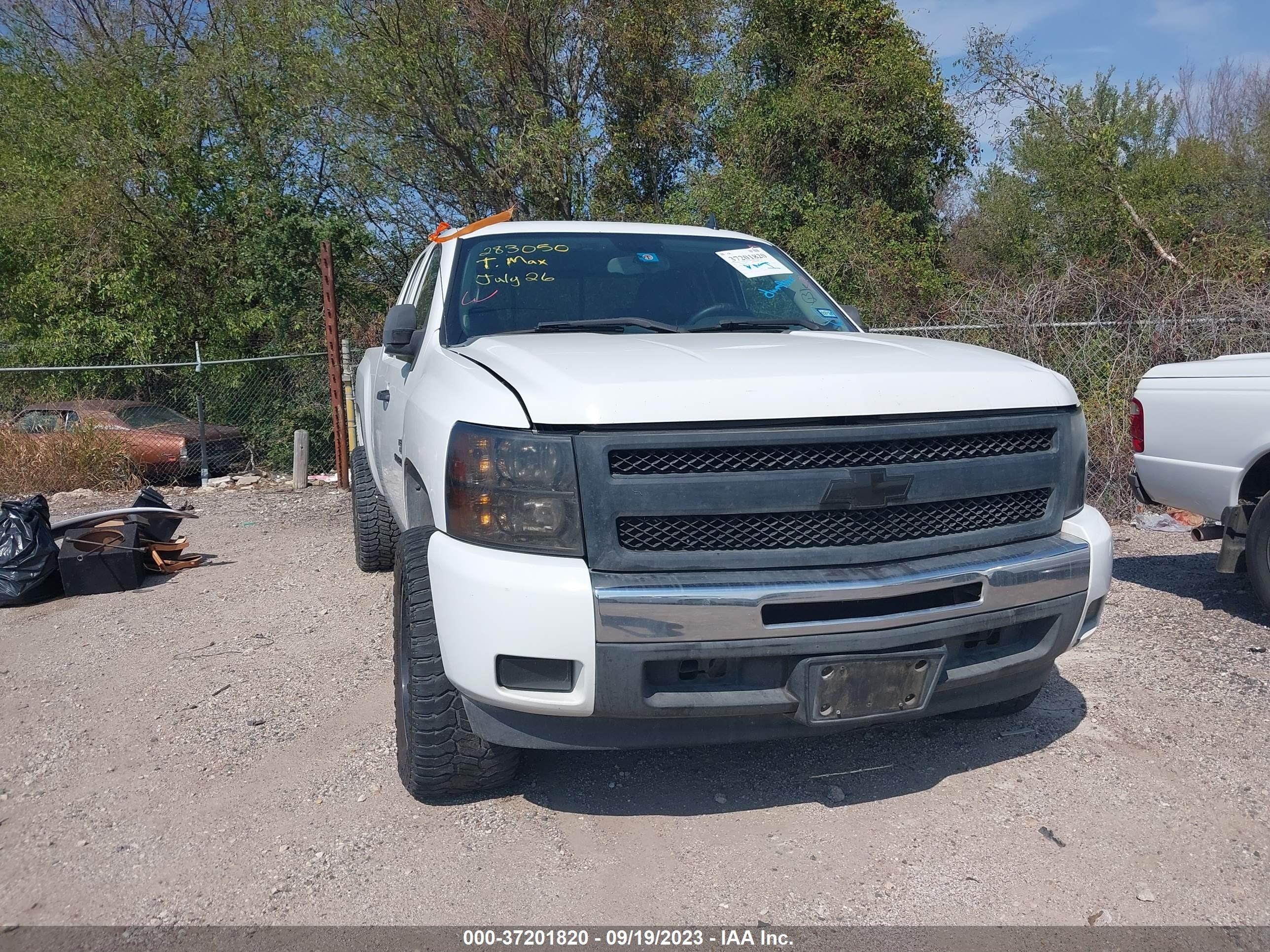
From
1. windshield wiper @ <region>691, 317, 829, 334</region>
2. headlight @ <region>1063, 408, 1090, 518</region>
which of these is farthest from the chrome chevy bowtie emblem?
windshield wiper @ <region>691, 317, 829, 334</region>

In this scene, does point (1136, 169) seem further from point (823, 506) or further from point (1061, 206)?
point (823, 506)

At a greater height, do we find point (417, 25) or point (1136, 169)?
point (417, 25)

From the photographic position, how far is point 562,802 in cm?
332

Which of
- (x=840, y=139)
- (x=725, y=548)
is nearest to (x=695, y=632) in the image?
(x=725, y=548)

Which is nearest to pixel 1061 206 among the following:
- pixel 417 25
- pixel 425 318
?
pixel 417 25

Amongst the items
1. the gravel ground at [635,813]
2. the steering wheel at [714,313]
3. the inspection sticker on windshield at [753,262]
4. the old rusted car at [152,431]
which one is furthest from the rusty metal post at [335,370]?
the steering wheel at [714,313]

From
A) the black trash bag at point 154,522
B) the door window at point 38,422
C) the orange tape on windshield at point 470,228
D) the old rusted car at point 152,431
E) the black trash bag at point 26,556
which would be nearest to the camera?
the orange tape on windshield at point 470,228

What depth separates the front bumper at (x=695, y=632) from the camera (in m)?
2.60

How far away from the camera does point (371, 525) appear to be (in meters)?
6.29

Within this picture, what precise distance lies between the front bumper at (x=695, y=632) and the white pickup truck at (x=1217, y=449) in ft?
8.60

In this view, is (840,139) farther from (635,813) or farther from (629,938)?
(629,938)

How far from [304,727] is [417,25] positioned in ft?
48.7

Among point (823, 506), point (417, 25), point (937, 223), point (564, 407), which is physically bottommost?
point (823, 506)

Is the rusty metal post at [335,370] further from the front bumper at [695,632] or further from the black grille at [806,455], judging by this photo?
the black grille at [806,455]
